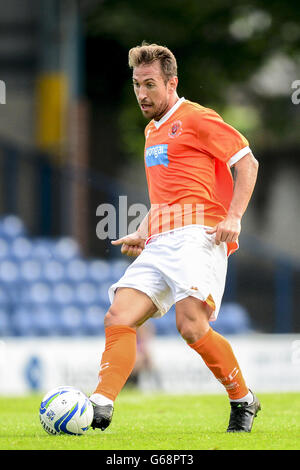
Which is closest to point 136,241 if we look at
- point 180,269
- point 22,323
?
point 180,269

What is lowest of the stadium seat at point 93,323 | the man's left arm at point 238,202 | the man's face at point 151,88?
the stadium seat at point 93,323

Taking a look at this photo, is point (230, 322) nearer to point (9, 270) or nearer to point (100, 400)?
point (9, 270)

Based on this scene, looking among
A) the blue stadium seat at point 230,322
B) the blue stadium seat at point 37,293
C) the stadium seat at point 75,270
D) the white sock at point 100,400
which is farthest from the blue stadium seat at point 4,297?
the white sock at point 100,400

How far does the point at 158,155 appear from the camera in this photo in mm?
5645

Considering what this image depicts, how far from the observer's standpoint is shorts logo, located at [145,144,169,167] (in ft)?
18.4

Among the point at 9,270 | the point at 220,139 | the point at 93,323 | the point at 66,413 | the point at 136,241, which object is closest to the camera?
the point at 66,413

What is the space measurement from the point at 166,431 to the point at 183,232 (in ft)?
3.77

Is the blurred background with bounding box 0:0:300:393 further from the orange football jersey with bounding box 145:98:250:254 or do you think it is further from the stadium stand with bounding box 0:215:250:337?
the orange football jersey with bounding box 145:98:250:254

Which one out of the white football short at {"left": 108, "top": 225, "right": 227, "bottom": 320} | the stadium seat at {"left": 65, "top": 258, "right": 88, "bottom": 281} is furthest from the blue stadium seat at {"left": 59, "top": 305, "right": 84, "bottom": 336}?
the white football short at {"left": 108, "top": 225, "right": 227, "bottom": 320}

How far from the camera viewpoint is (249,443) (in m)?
4.88

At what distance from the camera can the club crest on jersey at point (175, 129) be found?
18.3ft

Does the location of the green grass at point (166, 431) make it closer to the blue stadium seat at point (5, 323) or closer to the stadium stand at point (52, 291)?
the blue stadium seat at point (5, 323)

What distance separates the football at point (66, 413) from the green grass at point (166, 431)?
0.06 metres

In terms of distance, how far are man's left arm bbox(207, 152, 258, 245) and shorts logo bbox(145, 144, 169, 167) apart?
414mm
